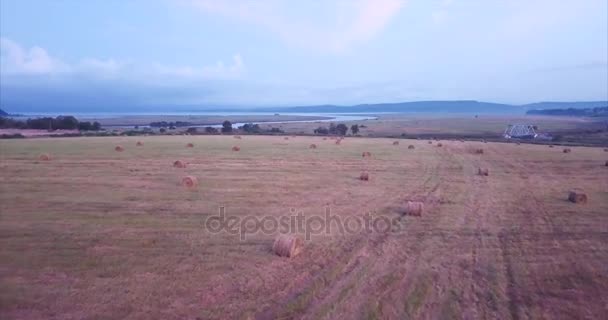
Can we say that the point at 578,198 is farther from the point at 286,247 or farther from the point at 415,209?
the point at 286,247

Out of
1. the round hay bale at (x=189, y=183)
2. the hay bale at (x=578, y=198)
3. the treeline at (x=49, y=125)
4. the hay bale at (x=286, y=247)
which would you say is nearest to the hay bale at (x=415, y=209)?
the hay bale at (x=286, y=247)

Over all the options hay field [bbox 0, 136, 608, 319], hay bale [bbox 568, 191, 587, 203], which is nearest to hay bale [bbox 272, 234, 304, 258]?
hay field [bbox 0, 136, 608, 319]

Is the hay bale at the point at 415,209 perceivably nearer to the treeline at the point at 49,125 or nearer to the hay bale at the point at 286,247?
the hay bale at the point at 286,247

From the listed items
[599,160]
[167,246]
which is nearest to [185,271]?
[167,246]

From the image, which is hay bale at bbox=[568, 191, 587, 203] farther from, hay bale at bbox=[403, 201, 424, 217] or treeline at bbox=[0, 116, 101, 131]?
treeline at bbox=[0, 116, 101, 131]

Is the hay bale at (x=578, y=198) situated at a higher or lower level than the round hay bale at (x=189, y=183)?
lower

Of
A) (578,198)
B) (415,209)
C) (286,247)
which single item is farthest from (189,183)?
(578,198)
